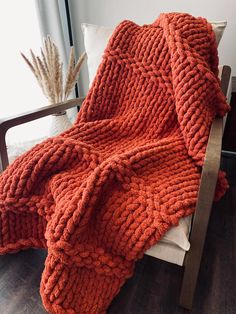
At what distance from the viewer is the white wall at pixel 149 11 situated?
1.24 m

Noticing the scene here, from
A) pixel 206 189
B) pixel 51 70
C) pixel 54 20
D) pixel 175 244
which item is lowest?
Answer: pixel 175 244

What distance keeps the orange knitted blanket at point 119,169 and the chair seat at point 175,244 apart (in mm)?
26

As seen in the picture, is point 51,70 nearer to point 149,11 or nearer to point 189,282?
point 149,11

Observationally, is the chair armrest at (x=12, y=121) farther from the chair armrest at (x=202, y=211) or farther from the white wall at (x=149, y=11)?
the white wall at (x=149, y=11)

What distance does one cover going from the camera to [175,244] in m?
0.59

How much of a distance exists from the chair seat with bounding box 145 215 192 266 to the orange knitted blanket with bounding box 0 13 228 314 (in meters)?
0.03

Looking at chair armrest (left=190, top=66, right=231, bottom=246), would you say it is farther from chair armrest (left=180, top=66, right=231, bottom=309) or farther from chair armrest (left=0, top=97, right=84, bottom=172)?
chair armrest (left=0, top=97, right=84, bottom=172)

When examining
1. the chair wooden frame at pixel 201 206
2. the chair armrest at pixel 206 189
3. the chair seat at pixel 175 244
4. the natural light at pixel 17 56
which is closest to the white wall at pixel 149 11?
the natural light at pixel 17 56

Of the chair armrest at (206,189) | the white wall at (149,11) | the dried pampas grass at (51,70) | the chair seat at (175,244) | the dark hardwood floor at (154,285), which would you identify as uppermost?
the white wall at (149,11)

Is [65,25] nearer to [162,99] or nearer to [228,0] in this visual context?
[228,0]

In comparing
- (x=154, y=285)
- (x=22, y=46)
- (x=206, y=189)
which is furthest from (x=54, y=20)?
(x=154, y=285)

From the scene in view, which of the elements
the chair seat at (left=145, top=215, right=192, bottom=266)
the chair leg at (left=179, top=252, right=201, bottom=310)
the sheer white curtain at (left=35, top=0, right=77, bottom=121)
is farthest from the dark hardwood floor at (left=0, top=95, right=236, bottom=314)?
the sheer white curtain at (left=35, top=0, right=77, bottom=121)

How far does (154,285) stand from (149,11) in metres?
1.43

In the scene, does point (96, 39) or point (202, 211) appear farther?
point (96, 39)
